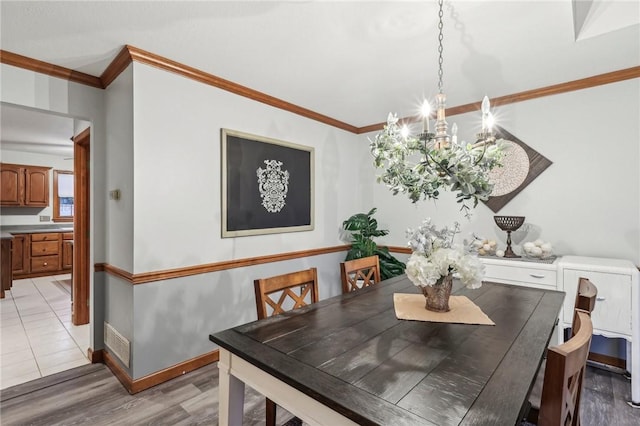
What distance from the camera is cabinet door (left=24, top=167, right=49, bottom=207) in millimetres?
5852

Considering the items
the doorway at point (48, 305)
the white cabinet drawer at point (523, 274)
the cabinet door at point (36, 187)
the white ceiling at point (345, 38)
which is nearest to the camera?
the white ceiling at point (345, 38)

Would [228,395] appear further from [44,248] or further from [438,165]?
[44,248]

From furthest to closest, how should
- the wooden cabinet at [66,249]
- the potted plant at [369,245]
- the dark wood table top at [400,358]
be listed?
1. the wooden cabinet at [66,249]
2. the potted plant at [369,245]
3. the dark wood table top at [400,358]

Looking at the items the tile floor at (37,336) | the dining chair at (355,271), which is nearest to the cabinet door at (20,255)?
the tile floor at (37,336)

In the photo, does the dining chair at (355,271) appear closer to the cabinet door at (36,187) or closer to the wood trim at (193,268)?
the wood trim at (193,268)

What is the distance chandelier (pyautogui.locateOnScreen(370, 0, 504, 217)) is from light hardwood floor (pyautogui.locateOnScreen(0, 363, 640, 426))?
1675mm

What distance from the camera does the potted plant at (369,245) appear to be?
3.69 meters

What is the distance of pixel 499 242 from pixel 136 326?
3320mm

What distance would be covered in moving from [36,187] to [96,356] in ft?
16.8

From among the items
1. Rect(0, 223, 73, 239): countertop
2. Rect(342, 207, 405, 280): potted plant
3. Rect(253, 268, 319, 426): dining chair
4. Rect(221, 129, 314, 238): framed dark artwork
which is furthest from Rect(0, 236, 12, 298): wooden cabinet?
Rect(253, 268, 319, 426): dining chair

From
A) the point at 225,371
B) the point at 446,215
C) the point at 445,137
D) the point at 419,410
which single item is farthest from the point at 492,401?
the point at 446,215

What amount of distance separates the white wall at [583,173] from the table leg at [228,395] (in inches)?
114

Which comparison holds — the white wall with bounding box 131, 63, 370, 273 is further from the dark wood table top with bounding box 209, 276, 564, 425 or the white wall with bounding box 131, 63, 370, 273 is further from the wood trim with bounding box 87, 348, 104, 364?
the dark wood table top with bounding box 209, 276, 564, 425

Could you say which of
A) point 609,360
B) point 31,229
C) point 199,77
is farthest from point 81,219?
point 609,360
